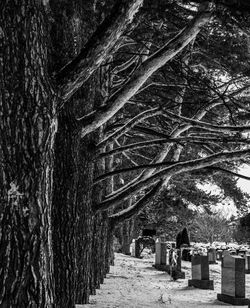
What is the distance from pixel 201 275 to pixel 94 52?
8.73 metres

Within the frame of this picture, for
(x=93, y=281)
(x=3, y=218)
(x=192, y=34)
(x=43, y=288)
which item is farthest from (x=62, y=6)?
(x=93, y=281)

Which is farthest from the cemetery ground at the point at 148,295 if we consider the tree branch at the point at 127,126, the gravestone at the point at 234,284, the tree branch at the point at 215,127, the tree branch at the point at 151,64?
the tree branch at the point at 215,127

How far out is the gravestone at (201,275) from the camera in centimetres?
1111

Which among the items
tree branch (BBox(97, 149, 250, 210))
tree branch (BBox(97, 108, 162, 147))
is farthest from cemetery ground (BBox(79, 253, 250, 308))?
tree branch (BBox(97, 108, 162, 147))

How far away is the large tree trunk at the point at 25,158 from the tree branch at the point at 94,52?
201mm

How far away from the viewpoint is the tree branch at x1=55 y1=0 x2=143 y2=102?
12.2 ft

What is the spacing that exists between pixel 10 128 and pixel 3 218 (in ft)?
2.21

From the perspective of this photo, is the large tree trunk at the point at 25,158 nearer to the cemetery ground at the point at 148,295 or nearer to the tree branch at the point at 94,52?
the tree branch at the point at 94,52

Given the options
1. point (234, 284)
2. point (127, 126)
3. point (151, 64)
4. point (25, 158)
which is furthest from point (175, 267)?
point (25, 158)

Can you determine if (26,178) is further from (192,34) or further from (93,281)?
(93,281)

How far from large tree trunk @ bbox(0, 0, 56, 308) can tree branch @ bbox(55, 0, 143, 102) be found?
201mm

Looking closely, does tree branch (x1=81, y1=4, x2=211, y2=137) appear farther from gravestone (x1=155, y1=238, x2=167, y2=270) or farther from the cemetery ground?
gravestone (x1=155, y1=238, x2=167, y2=270)

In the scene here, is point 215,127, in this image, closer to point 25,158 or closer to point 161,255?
point 25,158

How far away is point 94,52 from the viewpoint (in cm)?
378
